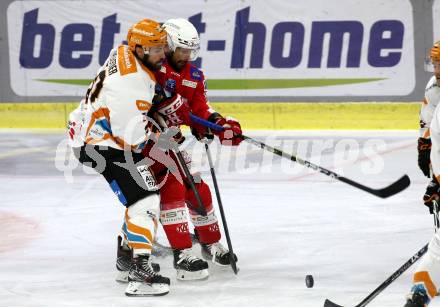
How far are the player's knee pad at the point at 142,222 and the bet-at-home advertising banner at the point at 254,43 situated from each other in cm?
531

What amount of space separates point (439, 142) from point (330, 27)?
6.15 metres

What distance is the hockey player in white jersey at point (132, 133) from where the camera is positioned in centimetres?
485

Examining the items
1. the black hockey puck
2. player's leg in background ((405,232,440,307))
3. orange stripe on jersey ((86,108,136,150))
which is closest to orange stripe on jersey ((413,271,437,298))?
player's leg in background ((405,232,440,307))

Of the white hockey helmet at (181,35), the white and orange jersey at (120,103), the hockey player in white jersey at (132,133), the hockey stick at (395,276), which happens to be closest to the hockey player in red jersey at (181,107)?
the white hockey helmet at (181,35)

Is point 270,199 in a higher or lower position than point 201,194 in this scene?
lower

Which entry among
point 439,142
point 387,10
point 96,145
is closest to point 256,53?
point 387,10

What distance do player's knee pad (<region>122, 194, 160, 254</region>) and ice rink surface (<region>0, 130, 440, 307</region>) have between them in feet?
0.86

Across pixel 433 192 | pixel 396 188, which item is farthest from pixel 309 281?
pixel 433 192

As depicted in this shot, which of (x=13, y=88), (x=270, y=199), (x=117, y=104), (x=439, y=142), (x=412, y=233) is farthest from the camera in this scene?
(x=13, y=88)

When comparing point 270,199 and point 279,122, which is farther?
point 279,122

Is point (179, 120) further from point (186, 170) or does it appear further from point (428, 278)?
point (428, 278)

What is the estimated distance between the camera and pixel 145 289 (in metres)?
5.00

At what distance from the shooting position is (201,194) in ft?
17.9

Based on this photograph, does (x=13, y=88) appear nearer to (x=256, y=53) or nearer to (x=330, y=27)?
(x=256, y=53)
